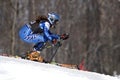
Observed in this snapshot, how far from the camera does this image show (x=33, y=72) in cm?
754

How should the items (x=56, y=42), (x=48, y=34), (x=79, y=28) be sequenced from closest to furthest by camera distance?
1. (x=48, y=34)
2. (x=56, y=42)
3. (x=79, y=28)

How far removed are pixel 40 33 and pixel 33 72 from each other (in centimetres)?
315

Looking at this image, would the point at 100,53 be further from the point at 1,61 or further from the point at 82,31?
the point at 1,61

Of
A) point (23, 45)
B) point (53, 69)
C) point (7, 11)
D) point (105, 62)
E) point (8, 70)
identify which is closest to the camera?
point (8, 70)

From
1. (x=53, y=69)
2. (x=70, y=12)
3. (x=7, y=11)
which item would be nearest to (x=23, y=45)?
(x=7, y=11)

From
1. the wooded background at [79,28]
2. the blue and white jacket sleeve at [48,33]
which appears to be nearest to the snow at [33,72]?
the blue and white jacket sleeve at [48,33]

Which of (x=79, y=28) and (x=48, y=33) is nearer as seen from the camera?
(x=48, y=33)

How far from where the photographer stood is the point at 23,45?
25609 millimetres

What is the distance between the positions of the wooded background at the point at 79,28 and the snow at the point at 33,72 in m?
15.7

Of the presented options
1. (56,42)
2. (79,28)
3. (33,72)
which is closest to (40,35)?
(56,42)

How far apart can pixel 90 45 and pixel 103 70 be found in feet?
8.87

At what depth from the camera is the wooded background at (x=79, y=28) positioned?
2634 centimetres

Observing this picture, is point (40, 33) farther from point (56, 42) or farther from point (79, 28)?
point (79, 28)

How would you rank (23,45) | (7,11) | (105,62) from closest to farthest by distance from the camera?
(23,45)
(7,11)
(105,62)
